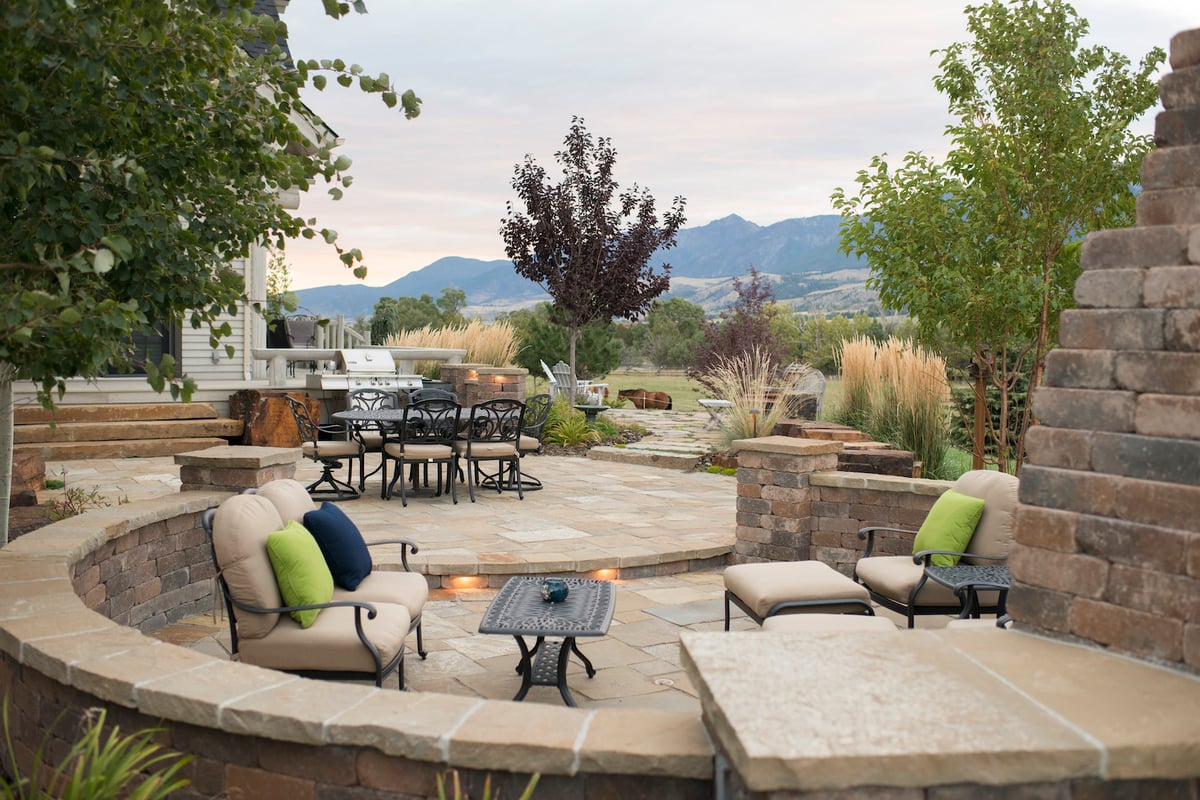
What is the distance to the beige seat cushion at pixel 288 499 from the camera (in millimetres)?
3857

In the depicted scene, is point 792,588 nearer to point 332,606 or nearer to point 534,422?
point 332,606

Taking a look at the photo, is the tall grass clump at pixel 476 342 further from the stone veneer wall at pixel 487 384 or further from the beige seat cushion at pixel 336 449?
the beige seat cushion at pixel 336 449

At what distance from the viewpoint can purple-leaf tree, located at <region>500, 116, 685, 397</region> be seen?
13.5m

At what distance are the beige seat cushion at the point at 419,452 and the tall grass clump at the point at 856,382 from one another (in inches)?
156

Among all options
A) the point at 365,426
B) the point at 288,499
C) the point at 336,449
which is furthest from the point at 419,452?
the point at 288,499

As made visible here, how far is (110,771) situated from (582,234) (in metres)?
11.7

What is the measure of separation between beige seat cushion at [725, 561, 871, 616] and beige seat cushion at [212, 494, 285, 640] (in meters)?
2.04

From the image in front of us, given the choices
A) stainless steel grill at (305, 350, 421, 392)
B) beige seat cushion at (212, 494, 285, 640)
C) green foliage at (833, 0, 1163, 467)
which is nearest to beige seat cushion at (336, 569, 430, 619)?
beige seat cushion at (212, 494, 285, 640)

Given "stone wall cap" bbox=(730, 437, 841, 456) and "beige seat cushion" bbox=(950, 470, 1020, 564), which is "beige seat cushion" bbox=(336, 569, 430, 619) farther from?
"beige seat cushion" bbox=(950, 470, 1020, 564)

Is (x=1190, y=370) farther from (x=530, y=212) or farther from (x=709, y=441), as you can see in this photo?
(x=530, y=212)

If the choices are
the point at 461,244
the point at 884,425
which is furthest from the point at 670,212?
the point at 461,244

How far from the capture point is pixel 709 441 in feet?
42.7

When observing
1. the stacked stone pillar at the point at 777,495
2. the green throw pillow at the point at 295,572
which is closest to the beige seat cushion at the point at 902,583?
the stacked stone pillar at the point at 777,495

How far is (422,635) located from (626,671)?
105 centimetres
